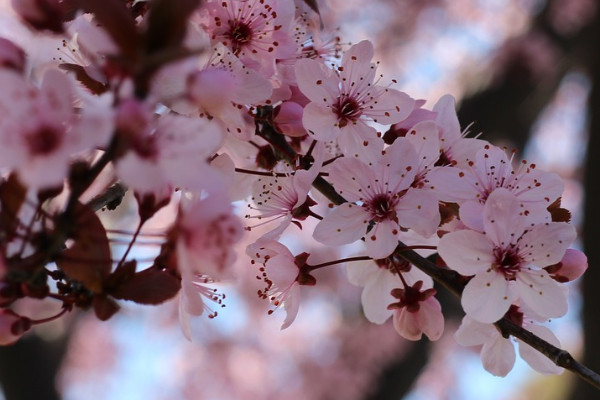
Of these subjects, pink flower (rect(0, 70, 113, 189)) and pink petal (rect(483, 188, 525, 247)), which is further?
pink petal (rect(483, 188, 525, 247))

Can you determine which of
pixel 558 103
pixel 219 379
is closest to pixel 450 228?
pixel 219 379

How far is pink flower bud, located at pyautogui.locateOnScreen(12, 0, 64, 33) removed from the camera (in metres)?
0.63

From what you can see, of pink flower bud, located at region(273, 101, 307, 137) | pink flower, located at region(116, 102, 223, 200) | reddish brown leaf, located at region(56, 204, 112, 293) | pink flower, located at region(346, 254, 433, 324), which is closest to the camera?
pink flower, located at region(116, 102, 223, 200)

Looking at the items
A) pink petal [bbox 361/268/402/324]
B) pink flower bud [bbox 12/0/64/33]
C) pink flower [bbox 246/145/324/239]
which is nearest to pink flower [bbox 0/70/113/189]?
pink flower bud [bbox 12/0/64/33]

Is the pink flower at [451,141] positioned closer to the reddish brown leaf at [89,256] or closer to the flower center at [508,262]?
the flower center at [508,262]

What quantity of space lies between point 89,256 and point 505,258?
0.44 m

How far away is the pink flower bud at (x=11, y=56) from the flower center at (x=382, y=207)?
15.7 inches

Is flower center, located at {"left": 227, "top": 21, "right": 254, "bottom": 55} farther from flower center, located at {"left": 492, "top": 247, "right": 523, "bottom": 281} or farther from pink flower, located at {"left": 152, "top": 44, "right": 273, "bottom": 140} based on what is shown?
flower center, located at {"left": 492, "top": 247, "right": 523, "bottom": 281}

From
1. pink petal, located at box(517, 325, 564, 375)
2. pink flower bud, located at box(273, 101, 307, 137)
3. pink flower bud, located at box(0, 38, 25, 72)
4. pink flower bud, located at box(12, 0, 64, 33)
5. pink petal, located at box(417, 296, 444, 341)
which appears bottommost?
pink petal, located at box(517, 325, 564, 375)

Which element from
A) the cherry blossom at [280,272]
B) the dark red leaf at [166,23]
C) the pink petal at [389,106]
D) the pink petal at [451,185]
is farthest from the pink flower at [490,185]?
the dark red leaf at [166,23]

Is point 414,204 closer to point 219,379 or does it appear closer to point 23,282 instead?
point 23,282

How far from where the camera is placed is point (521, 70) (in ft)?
12.9

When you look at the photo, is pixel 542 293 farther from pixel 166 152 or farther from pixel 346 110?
pixel 166 152

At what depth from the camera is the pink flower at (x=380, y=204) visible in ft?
2.39
